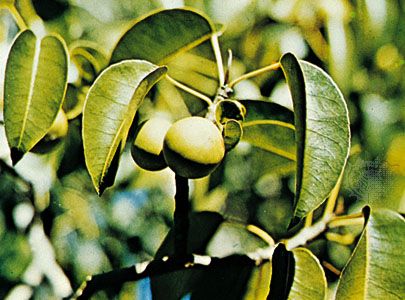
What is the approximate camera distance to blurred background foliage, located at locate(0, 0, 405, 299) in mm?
1247

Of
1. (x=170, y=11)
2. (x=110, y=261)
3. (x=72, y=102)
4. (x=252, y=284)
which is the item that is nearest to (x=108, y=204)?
(x=110, y=261)

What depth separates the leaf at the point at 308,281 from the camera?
2.86ft

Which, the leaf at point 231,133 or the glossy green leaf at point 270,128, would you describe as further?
the glossy green leaf at point 270,128

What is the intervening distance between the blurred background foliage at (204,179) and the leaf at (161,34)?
5.5 inches

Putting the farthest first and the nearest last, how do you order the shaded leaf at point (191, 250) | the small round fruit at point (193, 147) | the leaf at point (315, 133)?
the shaded leaf at point (191, 250), the small round fruit at point (193, 147), the leaf at point (315, 133)

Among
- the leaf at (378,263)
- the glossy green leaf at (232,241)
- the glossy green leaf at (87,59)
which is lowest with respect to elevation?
the glossy green leaf at (232,241)

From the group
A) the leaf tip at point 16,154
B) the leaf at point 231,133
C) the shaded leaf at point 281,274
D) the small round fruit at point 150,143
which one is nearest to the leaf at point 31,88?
the leaf tip at point 16,154

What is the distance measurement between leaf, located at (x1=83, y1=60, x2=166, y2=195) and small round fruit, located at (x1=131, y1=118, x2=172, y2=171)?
85mm

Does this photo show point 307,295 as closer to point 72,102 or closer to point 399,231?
point 399,231

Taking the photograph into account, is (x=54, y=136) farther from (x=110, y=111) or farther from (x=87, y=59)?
(x=110, y=111)

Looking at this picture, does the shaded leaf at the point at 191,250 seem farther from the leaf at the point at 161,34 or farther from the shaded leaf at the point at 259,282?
the leaf at the point at 161,34

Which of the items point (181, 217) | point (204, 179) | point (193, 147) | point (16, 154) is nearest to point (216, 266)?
point (181, 217)

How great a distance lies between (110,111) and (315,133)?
9.0 inches

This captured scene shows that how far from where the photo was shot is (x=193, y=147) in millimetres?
831
